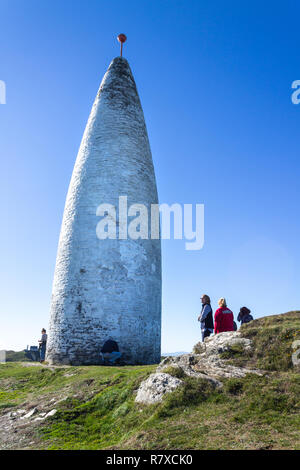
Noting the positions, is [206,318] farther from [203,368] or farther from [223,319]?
[203,368]

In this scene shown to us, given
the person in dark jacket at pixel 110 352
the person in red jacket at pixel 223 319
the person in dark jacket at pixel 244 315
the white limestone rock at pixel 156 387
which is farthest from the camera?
the person in dark jacket at pixel 110 352

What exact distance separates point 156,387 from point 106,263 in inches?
331

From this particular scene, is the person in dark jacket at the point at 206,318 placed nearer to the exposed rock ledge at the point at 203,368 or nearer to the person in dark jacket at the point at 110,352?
the exposed rock ledge at the point at 203,368

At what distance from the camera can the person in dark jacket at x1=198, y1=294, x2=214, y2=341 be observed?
1034cm

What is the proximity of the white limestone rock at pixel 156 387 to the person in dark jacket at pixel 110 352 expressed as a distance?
19.7 ft

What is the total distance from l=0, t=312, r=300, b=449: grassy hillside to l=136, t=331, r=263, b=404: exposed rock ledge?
0.18 m

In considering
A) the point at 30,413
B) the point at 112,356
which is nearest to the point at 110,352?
the point at 112,356

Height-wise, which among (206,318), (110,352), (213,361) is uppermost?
(206,318)

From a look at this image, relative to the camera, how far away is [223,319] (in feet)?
29.1

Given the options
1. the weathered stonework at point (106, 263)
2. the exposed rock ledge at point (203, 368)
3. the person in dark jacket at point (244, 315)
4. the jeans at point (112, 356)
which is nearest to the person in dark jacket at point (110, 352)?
the jeans at point (112, 356)

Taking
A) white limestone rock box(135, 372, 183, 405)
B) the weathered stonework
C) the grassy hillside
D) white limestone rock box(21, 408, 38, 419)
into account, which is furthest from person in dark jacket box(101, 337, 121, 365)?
white limestone rock box(135, 372, 183, 405)

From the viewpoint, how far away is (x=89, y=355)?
13.2 metres

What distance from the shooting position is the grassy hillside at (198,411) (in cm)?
452

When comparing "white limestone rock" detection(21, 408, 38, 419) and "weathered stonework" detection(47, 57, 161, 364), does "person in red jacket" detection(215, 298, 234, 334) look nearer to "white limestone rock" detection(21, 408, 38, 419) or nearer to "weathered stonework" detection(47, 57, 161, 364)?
"white limestone rock" detection(21, 408, 38, 419)
